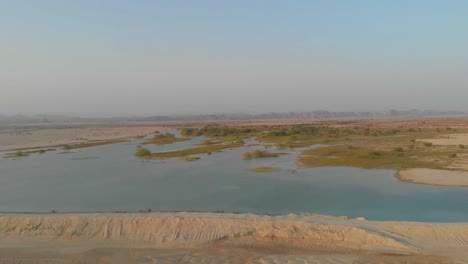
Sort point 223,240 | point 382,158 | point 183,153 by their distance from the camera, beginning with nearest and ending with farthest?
point 223,240 < point 382,158 < point 183,153

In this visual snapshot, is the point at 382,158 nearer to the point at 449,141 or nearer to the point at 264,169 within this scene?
the point at 264,169

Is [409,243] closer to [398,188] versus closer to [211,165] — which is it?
[398,188]

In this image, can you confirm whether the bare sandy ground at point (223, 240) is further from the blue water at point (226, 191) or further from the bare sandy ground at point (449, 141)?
the bare sandy ground at point (449, 141)

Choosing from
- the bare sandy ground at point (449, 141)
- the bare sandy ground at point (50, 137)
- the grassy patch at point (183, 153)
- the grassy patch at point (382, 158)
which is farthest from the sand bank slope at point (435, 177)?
the bare sandy ground at point (50, 137)

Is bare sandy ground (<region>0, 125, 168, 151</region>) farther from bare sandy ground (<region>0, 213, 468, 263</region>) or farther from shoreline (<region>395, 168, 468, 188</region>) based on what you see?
shoreline (<region>395, 168, 468, 188</region>)

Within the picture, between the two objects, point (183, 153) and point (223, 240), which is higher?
point (183, 153)

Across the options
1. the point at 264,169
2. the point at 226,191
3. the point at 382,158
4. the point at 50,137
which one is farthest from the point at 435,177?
the point at 50,137
